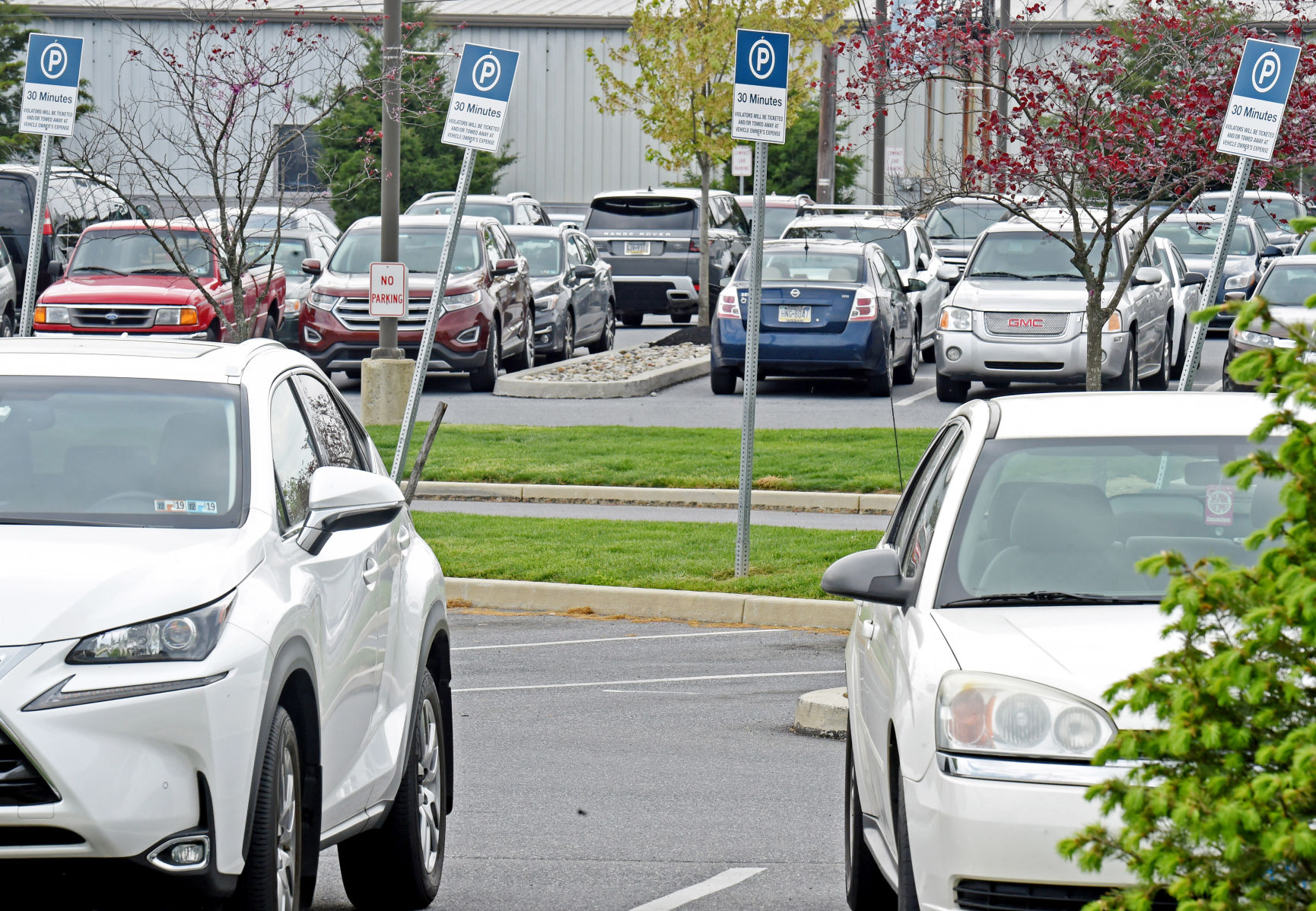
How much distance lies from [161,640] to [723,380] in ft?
63.5

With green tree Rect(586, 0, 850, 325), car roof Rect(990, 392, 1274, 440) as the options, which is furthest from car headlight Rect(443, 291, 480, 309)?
car roof Rect(990, 392, 1274, 440)

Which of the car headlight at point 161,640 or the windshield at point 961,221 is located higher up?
the car headlight at point 161,640

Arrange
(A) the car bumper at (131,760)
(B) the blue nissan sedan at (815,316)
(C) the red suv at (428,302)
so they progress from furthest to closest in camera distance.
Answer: (C) the red suv at (428,302) → (B) the blue nissan sedan at (815,316) → (A) the car bumper at (131,760)

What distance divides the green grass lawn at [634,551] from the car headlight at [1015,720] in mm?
7146

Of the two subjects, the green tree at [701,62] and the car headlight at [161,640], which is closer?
the car headlight at [161,640]

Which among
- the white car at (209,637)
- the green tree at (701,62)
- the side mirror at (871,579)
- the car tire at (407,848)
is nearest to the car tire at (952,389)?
the green tree at (701,62)

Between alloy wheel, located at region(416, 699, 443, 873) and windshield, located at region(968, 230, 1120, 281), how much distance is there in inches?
669

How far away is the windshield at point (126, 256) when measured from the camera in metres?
24.9

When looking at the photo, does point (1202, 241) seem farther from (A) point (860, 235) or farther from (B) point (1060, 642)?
(B) point (1060, 642)

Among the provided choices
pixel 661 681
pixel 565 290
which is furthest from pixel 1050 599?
pixel 565 290

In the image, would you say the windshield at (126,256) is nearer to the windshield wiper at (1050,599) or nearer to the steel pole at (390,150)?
the steel pole at (390,150)

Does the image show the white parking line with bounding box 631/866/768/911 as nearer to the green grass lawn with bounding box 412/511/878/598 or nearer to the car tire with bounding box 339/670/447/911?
the car tire with bounding box 339/670/447/911

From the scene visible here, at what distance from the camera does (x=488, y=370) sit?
2402 centimetres

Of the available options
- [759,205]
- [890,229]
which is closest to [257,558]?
[759,205]
